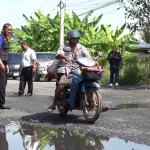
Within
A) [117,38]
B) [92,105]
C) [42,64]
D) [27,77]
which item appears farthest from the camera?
[117,38]

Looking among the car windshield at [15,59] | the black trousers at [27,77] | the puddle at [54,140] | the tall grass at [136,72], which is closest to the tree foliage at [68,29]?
the car windshield at [15,59]

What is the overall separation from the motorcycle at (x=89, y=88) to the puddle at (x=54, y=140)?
0.81 m

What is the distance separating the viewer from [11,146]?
5602 mm

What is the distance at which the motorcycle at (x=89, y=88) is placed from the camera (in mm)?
7273

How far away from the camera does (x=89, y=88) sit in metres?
7.52

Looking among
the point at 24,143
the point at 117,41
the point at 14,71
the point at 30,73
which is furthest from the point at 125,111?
the point at 117,41

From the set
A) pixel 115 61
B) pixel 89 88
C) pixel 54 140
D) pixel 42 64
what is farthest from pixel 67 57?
pixel 42 64

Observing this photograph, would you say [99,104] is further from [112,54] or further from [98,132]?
[112,54]

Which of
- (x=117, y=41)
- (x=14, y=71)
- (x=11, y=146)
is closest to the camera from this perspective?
(x=11, y=146)

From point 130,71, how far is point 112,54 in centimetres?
138

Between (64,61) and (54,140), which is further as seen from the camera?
(64,61)

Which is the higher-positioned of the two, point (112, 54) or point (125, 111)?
point (112, 54)

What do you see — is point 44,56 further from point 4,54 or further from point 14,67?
point 4,54

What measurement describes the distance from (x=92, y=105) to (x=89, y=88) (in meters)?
0.32
